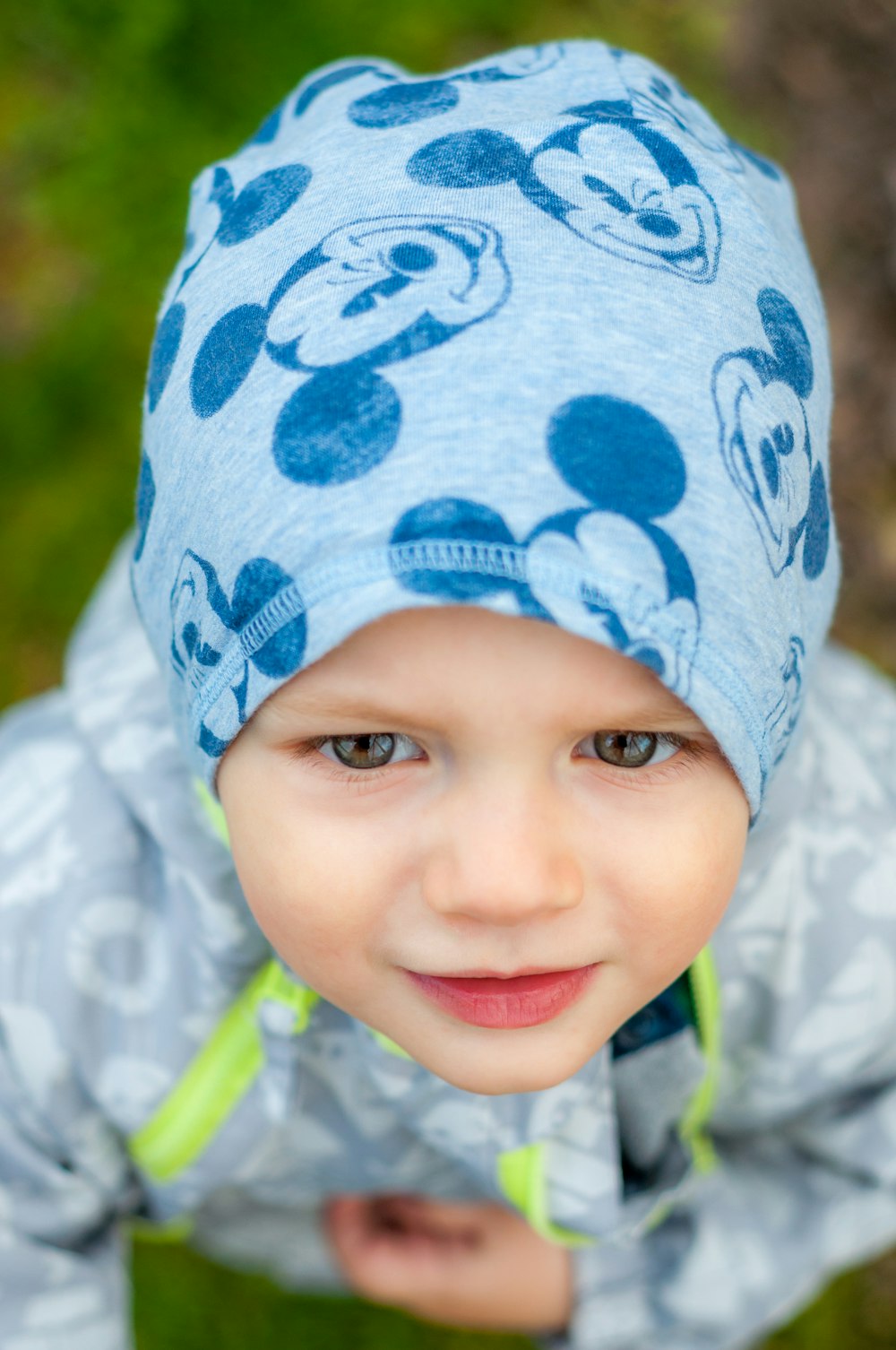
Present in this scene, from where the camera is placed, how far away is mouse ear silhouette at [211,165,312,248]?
1.04 metres

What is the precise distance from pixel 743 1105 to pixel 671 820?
2.15 ft

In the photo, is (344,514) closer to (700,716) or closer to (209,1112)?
(700,716)

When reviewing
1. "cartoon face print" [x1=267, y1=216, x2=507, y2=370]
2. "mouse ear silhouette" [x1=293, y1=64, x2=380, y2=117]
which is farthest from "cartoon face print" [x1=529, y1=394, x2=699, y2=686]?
"mouse ear silhouette" [x1=293, y1=64, x2=380, y2=117]

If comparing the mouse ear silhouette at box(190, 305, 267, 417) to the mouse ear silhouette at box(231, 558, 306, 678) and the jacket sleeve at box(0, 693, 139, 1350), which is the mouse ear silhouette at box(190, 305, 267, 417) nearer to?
the mouse ear silhouette at box(231, 558, 306, 678)

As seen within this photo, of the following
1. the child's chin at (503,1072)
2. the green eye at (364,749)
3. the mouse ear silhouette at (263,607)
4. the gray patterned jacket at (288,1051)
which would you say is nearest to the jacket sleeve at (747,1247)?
the gray patterned jacket at (288,1051)

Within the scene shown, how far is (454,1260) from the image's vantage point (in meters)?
1.64

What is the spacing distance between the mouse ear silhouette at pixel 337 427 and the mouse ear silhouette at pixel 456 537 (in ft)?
0.18

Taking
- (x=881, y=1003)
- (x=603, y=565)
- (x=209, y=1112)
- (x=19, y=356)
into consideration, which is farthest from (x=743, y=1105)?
(x=19, y=356)

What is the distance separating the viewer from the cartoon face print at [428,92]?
1069 mm

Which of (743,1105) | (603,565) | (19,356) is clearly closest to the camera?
(603,565)

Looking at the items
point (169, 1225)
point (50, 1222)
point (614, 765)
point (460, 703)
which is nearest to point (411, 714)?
point (460, 703)

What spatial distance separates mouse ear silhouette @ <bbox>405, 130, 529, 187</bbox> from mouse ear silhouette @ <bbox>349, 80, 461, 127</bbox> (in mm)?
56

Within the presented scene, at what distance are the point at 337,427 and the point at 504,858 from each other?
30 centimetres

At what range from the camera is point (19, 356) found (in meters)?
2.53
